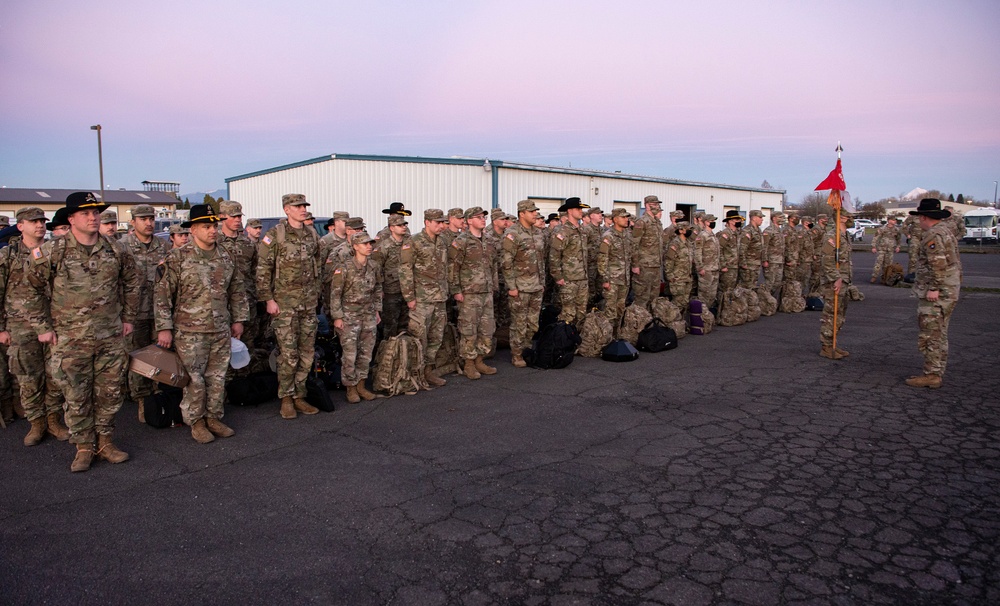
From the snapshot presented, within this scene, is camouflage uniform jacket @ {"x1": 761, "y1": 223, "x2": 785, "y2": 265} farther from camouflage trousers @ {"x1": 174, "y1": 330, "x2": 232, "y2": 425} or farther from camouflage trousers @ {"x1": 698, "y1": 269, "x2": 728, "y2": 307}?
camouflage trousers @ {"x1": 174, "y1": 330, "x2": 232, "y2": 425}

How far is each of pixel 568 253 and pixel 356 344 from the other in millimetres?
3940

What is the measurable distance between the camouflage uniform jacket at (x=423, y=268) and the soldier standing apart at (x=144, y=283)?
285 cm

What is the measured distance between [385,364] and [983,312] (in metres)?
12.6

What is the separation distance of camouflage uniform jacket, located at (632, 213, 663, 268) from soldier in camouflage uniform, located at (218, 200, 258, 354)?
259 inches

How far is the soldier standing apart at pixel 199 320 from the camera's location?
5.80 metres

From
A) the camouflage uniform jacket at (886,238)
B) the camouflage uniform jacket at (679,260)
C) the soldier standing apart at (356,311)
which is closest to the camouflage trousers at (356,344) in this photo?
the soldier standing apart at (356,311)

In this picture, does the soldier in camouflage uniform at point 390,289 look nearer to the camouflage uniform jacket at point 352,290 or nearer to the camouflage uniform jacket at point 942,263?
the camouflage uniform jacket at point 352,290

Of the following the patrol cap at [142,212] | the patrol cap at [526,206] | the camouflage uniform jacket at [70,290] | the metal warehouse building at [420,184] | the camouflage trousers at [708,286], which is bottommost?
the camouflage trousers at [708,286]

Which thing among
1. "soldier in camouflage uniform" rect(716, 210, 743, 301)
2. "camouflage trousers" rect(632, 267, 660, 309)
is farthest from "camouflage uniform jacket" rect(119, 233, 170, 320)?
"soldier in camouflage uniform" rect(716, 210, 743, 301)

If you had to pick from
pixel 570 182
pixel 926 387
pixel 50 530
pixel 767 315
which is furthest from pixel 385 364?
pixel 570 182

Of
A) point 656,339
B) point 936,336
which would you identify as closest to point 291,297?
point 656,339

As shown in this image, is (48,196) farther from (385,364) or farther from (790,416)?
(790,416)

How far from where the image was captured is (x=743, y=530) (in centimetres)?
398

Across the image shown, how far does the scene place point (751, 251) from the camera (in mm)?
13430
